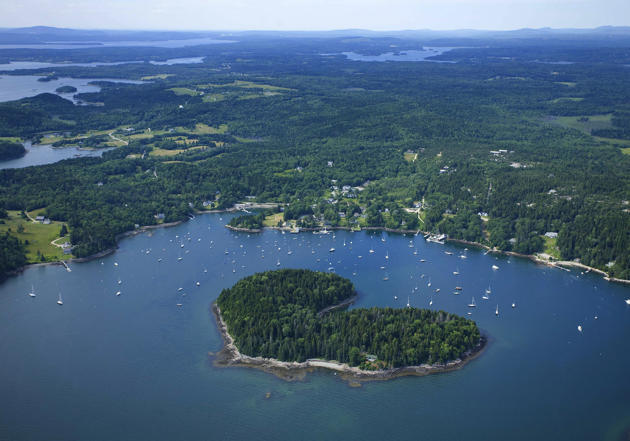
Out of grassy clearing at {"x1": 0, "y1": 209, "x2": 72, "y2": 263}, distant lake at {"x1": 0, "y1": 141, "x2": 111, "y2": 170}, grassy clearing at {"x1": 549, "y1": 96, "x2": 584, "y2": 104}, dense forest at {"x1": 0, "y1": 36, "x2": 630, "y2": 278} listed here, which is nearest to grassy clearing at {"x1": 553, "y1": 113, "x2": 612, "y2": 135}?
dense forest at {"x1": 0, "y1": 36, "x2": 630, "y2": 278}

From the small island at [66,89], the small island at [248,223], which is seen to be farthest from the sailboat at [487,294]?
the small island at [66,89]

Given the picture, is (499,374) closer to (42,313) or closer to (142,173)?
(42,313)

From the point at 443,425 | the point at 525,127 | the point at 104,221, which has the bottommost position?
the point at 443,425

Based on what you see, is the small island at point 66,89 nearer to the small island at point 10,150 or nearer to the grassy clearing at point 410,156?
the small island at point 10,150

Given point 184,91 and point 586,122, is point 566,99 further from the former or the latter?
point 184,91

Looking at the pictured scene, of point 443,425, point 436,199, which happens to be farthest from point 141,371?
point 436,199
